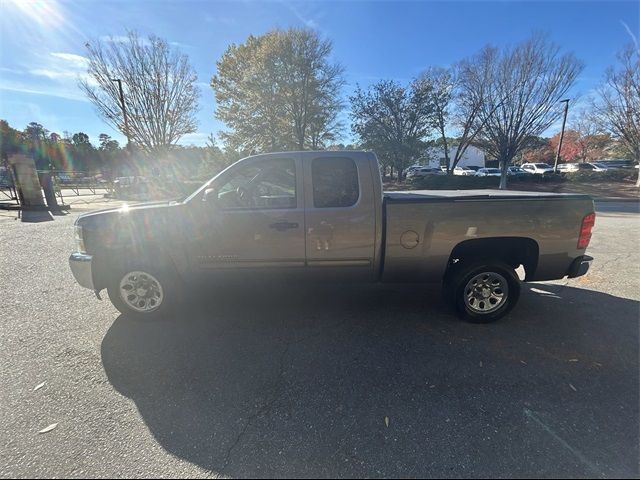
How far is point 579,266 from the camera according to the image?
343 centimetres

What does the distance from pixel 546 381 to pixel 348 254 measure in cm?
209

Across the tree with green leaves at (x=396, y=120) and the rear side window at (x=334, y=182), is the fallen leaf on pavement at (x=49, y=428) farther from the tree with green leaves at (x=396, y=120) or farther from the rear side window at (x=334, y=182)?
the tree with green leaves at (x=396, y=120)

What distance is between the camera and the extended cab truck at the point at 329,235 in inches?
129

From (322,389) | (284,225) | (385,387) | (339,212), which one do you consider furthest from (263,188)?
(385,387)

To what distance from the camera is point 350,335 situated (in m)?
3.29

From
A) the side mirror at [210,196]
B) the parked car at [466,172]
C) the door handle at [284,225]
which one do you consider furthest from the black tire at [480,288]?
the parked car at [466,172]

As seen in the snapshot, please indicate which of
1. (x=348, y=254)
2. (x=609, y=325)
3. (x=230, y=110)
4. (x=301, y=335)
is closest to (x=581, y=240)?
(x=609, y=325)

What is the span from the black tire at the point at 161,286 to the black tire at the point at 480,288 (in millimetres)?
3244

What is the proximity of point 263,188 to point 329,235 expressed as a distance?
97 cm

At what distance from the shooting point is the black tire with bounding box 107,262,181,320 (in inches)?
136

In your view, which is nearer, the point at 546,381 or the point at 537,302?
the point at 546,381

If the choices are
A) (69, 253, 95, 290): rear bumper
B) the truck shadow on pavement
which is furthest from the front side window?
(69, 253, 95, 290): rear bumper

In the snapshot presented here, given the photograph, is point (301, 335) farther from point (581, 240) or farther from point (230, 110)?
point (230, 110)

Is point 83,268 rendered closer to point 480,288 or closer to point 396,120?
point 480,288
